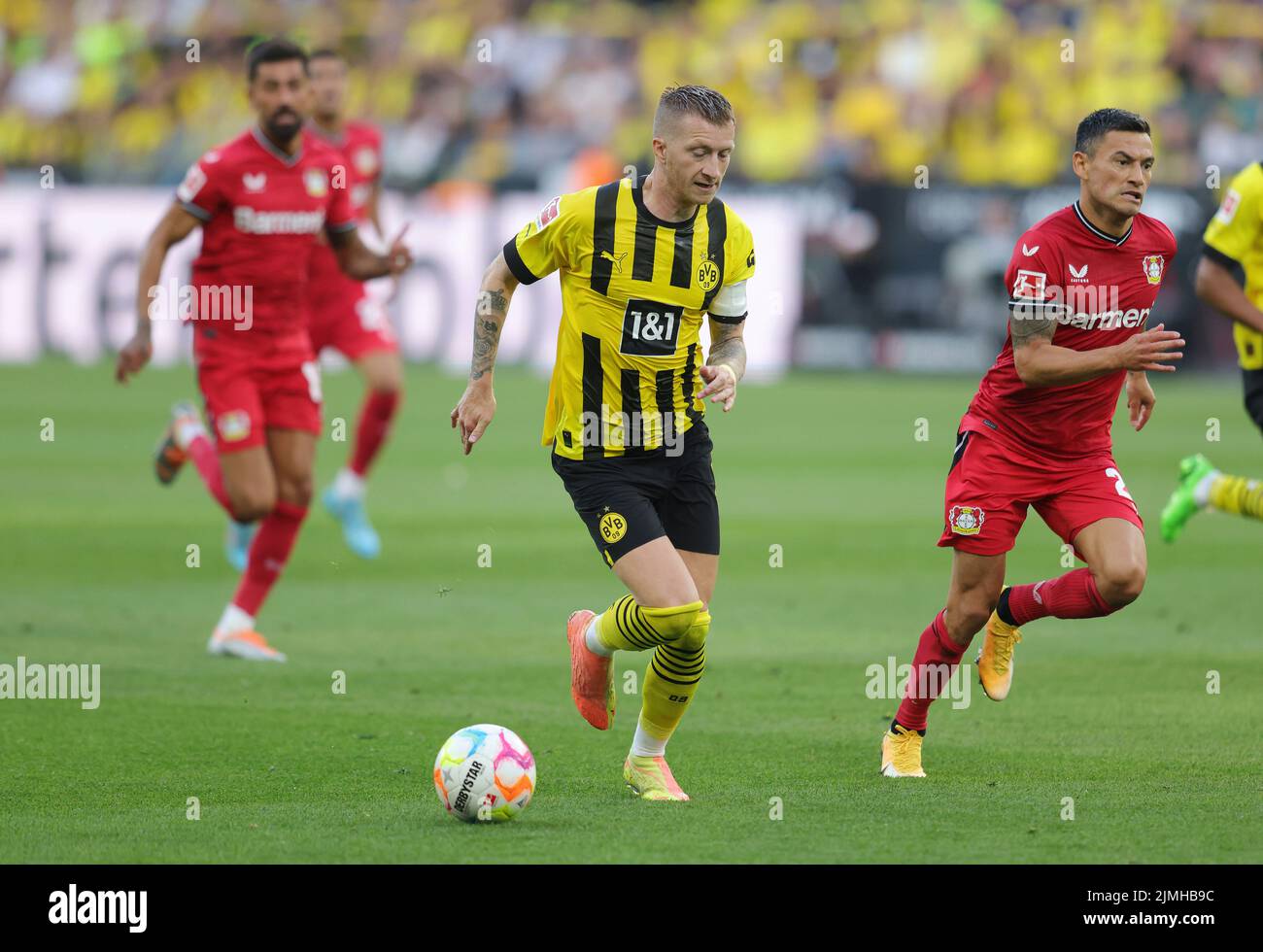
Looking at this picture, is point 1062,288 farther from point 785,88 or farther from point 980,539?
point 785,88

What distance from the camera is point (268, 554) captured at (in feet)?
31.7

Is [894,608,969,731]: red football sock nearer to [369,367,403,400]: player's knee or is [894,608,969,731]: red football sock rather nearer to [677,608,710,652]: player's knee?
[677,608,710,652]: player's knee

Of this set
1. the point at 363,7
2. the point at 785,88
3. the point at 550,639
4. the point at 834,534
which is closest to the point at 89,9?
the point at 363,7

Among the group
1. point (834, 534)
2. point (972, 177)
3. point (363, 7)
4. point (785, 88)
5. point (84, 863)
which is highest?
point (363, 7)

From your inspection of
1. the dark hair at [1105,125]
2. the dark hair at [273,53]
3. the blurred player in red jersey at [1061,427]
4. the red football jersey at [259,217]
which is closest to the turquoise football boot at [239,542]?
the red football jersey at [259,217]

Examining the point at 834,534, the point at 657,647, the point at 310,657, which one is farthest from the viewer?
the point at 834,534

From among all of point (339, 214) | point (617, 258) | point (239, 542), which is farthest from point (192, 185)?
point (617, 258)

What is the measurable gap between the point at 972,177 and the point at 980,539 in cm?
1902

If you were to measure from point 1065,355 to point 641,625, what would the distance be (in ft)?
6.04

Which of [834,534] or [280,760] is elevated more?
[834,534]

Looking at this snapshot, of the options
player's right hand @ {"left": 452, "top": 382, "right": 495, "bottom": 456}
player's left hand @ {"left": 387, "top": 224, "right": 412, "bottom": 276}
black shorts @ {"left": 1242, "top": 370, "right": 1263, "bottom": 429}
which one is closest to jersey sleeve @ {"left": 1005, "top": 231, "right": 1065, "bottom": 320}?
player's right hand @ {"left": 452, "top": 382, "right": 495, "bottom": 456}

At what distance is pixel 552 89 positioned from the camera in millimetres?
27766

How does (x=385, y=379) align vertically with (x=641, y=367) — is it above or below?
above

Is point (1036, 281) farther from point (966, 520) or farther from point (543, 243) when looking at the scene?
point (543, 243)
